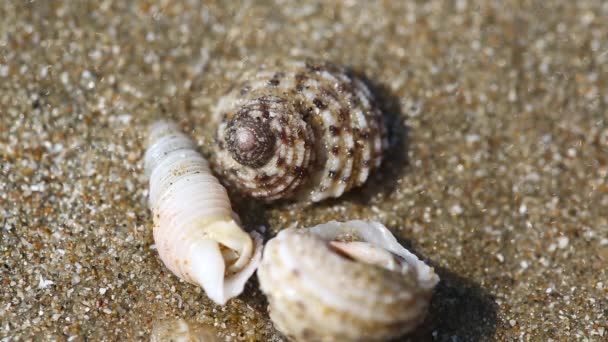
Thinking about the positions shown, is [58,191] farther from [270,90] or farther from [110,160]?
[270,90]

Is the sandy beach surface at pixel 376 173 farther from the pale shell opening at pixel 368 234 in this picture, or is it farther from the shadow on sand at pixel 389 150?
the pale shell opening at pixel 368 234

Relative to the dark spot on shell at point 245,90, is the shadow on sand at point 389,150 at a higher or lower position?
lower

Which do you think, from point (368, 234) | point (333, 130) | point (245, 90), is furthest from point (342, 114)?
point (368, 234)

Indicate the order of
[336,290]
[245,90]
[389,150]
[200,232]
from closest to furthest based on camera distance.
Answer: [336,290], [200,232], [245,90], [389,150]

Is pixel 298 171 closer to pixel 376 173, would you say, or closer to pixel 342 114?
pixel 342 114

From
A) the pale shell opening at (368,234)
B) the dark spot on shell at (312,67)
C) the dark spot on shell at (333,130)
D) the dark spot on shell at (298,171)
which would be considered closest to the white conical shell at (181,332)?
the pale shell opening at (368,234)

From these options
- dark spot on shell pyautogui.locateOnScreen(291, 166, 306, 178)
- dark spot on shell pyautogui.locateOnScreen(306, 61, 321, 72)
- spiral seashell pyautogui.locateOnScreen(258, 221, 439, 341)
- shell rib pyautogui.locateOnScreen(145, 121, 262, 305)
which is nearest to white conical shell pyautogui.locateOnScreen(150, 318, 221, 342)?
shell rib pyautogui.locateOnScreen(145, 121, 262, 305)

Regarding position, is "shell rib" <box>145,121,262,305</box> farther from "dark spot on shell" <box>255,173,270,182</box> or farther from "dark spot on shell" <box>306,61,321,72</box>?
"dark spot on shell" <box>306,61,321,72</box>
